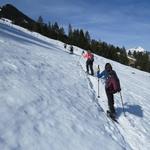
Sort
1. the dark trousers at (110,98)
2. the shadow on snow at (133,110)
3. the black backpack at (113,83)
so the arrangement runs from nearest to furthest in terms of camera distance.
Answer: the black backpack at (113,83) < the dark trousers at (110,98) < the shadow on snow at (133,110)

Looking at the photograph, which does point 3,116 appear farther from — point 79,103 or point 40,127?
point 79,103

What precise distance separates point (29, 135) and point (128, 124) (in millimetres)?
6193

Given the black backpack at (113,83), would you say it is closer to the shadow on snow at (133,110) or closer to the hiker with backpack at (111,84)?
the hiker with backpack at (111,84)

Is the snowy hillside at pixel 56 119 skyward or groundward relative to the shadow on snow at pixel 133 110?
skyward

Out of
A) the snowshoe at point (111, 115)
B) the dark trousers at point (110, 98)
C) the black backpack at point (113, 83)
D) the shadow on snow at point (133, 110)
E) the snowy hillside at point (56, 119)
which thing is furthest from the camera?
the shadow on snow at point (133, 110)

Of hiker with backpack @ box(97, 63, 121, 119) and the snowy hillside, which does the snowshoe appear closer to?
hiker with backpack @ box(97, 63, 121, 119)

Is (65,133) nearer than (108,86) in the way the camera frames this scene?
Yes

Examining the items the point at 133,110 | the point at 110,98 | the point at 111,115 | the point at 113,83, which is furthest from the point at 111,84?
the point at 133,110

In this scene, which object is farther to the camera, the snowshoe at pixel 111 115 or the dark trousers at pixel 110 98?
the dark trousers at pixel 110 98

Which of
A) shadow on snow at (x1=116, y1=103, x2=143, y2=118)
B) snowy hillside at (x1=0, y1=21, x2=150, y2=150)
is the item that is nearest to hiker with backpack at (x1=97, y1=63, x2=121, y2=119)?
snowy hillside at (x1=0, y1=21, x2=150, y2=150)

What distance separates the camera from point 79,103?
44.7ft

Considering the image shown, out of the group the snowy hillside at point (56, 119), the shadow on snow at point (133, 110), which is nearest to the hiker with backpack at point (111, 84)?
the snowy hillside at point (56, 119)

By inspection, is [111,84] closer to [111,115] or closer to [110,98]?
[110,98]

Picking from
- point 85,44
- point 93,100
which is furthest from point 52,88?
point 85,44
